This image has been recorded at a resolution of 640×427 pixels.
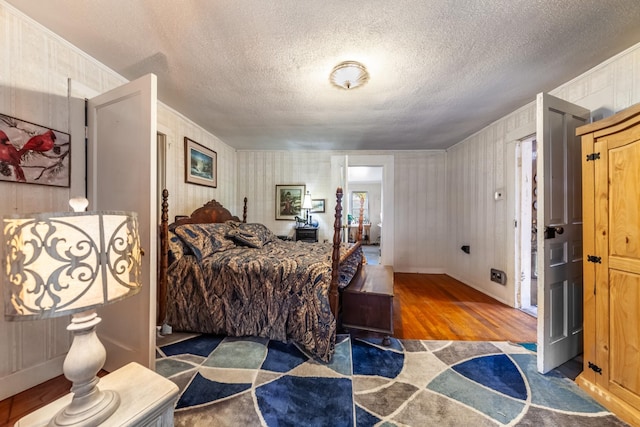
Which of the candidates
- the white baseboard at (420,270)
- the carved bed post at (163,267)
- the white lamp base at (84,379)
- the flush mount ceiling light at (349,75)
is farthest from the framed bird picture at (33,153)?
the white baseboard at (420,270)

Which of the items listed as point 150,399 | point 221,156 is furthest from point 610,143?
point 221,156

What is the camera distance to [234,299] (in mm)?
2172

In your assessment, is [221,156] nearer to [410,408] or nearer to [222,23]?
[222,23]

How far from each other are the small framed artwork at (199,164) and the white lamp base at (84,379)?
278cm

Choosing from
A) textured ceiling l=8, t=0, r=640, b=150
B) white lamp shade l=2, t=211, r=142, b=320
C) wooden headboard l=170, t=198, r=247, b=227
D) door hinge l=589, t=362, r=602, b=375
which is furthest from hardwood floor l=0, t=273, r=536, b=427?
textured ceiling l=8, t=0, r=640, b=150

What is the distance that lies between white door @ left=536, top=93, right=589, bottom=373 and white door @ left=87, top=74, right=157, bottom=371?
2.67 meters

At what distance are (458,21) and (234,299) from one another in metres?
2.69

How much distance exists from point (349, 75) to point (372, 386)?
241cm

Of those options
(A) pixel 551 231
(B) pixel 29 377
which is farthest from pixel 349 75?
(B) pixel 29 377

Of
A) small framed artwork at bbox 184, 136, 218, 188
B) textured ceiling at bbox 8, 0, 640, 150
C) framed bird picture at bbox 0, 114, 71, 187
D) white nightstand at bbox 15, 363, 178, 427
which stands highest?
textured ceiling at bbox 8, 0, 640, 150

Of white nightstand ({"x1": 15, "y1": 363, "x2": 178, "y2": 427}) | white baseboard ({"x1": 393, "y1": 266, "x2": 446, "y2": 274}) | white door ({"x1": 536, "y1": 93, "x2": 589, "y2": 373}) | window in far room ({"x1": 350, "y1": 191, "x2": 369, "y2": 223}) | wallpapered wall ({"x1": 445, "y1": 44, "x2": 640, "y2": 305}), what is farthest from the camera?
window in far room ({"x1": 350, "y1": 191, "x2": 369, "y2": 223})

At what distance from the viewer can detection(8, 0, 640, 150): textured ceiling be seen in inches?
56.8

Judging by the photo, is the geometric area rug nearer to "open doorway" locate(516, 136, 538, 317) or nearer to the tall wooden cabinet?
the tall wooden cabinet

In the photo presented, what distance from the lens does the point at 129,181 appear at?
1.57 metres
